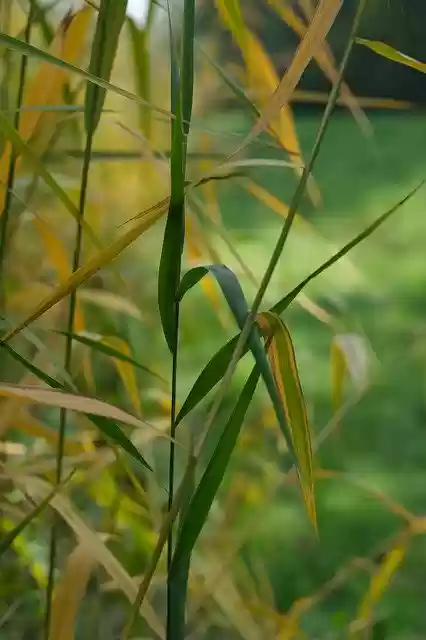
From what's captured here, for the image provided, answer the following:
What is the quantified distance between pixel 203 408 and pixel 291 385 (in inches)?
4.2

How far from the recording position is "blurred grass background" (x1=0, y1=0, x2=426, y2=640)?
0.44 meters

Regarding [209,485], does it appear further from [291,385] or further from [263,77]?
[263,77]

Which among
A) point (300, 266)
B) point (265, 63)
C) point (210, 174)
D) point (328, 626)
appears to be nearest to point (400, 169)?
point (300, 266)

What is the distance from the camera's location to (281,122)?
1.41ft

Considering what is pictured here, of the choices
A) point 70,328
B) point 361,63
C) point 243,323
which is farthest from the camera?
point 361,63

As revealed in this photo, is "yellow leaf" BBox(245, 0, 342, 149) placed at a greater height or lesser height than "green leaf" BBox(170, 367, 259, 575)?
greater

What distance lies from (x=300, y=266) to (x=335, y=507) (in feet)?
2.76

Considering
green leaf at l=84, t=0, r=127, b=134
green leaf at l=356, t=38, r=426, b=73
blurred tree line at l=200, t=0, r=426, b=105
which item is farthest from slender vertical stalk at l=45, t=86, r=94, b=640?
blurred tree line at l=200, t=0, r=426, b=105

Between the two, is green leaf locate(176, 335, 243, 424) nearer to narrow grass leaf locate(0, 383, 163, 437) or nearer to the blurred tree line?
narrow grass leaf locate(0, 383, 163, 437)

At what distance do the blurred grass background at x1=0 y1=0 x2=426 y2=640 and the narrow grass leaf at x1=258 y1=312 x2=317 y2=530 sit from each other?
65mm

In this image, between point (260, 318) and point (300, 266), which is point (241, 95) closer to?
point (260, 318)

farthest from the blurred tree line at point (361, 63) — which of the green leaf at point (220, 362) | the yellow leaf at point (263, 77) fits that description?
the green leaf at point (220, 362)

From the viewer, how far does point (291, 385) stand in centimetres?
27

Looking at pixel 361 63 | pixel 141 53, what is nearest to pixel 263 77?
pixel 141 53
